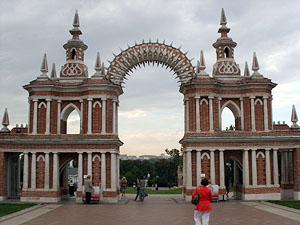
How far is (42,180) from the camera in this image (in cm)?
2919

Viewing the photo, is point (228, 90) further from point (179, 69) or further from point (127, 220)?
point (127, 220)

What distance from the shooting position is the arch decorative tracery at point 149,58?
31075 millimetres

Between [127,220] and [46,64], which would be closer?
[127,220]

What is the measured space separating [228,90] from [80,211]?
50.4 feet

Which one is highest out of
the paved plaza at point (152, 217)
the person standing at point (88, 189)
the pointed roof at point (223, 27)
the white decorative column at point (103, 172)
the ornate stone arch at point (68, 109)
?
the pointed roof at point (223, 27)

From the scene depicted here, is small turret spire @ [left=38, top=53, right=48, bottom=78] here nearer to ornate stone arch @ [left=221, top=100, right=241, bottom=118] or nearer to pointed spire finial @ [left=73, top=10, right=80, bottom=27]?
pointed spire finial @ [left=73, top=10, right=80, bottom=27]

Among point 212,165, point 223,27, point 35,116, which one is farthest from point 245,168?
point 35,116

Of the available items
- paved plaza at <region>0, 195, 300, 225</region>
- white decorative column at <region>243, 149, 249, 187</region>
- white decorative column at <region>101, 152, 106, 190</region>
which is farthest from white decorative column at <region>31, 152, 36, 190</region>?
white decorative column at <region>243, 149, 249, 187</region>

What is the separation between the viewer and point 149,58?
31.3 meters

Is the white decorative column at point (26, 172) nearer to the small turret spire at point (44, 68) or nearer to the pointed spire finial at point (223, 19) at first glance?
the small turret spire at point (44, 68)

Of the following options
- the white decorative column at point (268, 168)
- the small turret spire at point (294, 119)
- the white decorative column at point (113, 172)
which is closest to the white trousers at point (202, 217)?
the white decorative column at point (113, 172)

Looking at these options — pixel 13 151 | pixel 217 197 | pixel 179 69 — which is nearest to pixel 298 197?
pixel 217 197

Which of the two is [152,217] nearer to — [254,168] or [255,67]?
[254,168]

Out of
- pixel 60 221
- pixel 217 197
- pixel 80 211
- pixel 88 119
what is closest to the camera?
pixel 60 221
